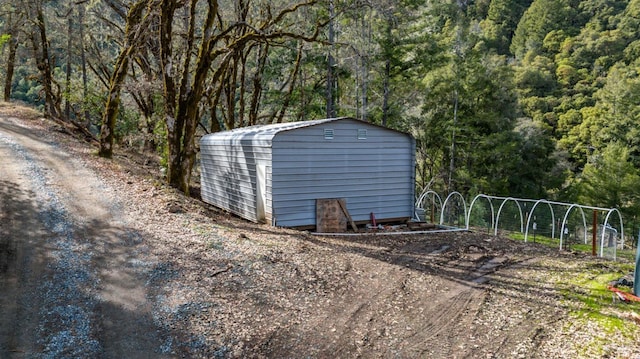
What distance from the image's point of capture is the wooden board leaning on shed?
10789 mm

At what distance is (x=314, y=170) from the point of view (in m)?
10.8

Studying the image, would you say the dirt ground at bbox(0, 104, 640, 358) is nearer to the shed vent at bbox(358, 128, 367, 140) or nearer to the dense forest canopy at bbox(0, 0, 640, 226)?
the shed vent at bbox(358, 128, 367, 140)

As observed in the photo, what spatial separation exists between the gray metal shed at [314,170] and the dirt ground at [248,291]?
1081mm

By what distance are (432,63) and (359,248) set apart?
14302 millimetres

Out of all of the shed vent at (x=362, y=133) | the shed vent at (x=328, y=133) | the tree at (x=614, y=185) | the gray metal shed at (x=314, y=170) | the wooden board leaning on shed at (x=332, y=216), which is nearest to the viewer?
the gray metal shed at (x=314, y=170)

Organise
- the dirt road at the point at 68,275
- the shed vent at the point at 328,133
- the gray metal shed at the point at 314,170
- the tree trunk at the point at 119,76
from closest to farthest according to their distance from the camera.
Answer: the dirt road at the point at 68,275 → the gray metal shed at the point at 314,170 → the shed vent at the point at 328,133 → the tree trunk at the point at 119,76

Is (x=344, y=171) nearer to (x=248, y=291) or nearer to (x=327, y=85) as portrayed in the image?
(x=248, y=291)

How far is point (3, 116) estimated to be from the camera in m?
17.7

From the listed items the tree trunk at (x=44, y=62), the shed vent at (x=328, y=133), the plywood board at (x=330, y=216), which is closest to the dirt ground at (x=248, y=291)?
the plywood board at (x=330, y=216)

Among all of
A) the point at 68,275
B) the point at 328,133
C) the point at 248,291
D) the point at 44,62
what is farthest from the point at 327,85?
the point at 68,275

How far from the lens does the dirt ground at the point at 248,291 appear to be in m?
4.74

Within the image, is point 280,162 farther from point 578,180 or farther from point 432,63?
point 578,180

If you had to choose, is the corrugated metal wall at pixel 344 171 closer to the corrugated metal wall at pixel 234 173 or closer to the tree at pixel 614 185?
the corrugated metal wall at pixel 234 173

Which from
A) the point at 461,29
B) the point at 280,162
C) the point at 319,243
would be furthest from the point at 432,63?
the point at 319,243
